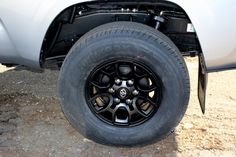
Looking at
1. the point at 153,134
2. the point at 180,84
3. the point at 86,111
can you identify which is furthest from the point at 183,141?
the point at 86,111

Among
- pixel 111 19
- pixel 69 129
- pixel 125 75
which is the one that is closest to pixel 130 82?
pixel 125 75

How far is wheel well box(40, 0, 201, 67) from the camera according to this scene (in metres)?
3.17

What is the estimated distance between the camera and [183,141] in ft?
11.6

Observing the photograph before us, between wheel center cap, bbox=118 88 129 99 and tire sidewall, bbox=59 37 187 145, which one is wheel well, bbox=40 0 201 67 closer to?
tire sidewall, bbox=59 37 187 145

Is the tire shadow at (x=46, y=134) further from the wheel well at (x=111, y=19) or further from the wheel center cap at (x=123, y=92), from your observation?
the wheel well at (x=111, y=19)

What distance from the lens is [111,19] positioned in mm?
3334

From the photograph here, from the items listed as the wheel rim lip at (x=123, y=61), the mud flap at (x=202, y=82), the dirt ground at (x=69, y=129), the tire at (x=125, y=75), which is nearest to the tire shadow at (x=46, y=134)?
the dirt ground at (x=69, y=129)

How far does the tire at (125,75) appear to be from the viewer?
3047mm

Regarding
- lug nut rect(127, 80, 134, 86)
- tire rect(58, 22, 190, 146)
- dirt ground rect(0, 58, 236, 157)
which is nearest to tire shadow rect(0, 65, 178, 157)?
dirt ground rect(0, 58, 236, 157)

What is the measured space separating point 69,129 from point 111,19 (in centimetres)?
104

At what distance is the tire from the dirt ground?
20 centimetres

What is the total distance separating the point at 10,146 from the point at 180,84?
4.74ft

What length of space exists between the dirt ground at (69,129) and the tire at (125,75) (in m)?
0.20

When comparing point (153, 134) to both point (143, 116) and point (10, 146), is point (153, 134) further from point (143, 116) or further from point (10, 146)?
point (10, 146)
